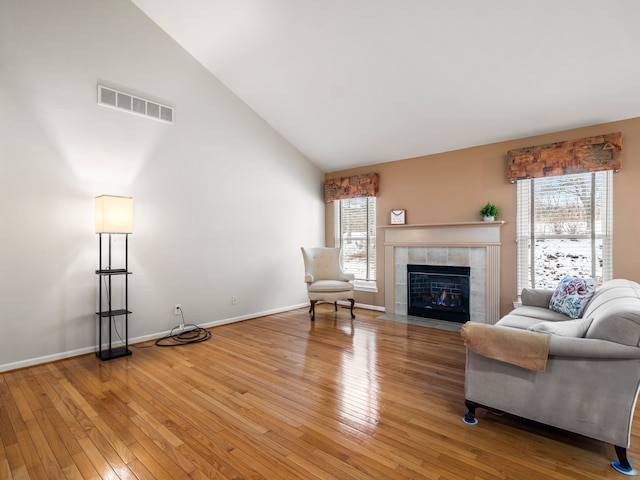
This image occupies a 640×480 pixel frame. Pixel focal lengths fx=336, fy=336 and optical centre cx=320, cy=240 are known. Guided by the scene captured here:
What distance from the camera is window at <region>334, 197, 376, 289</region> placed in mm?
5805

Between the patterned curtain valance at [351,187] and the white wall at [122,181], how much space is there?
1.01m

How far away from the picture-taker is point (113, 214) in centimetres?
333

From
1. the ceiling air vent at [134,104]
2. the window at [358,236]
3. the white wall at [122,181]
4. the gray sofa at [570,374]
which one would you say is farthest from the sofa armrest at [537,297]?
the ceiling air vent at [134,104]

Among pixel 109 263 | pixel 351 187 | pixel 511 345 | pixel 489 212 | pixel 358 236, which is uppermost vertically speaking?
pixel 351 187

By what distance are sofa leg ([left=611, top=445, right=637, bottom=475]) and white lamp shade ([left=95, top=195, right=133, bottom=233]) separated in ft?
13.3

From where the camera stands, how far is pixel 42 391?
2650 mm

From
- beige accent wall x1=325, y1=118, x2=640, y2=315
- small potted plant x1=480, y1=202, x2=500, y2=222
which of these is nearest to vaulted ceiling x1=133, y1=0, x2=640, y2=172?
beige accent wall x1=325, y1=118, x2=640, y2=315

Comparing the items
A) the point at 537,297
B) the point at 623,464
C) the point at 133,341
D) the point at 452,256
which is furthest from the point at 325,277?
the point at 623,464

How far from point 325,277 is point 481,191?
8.52 feet

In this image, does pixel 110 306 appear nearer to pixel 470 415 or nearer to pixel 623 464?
pixel 470 415

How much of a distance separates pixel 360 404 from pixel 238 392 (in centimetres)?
95

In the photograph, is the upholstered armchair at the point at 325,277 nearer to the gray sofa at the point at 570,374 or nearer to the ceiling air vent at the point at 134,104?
the ceiling air vent at the point at 134,104

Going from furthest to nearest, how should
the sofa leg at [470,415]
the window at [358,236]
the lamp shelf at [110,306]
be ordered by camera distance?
the window at [358,236] < the lamp shelf at [110,306] < the sofa leg at [470,415]

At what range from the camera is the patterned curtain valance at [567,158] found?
3639 millimetres
